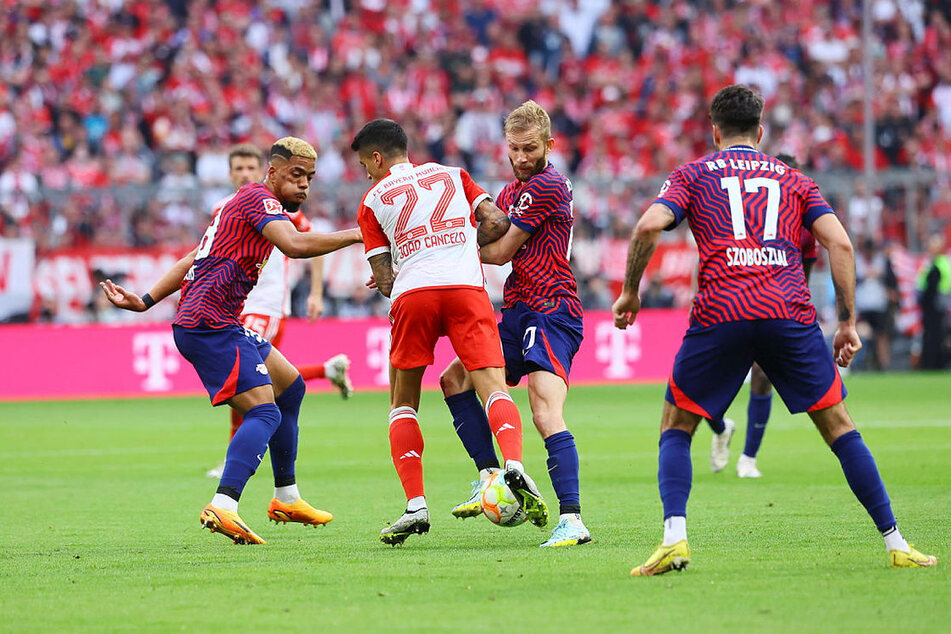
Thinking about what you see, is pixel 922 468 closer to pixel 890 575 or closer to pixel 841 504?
pixel 841 504

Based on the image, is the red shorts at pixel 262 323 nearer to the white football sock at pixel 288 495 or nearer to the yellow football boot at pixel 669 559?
the white football sock at pixel 288 495

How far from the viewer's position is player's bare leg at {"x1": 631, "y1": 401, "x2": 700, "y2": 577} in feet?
20.2

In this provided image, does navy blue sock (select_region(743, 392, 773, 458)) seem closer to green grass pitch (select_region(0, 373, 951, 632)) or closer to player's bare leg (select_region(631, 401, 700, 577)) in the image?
green grass pitch (select_region(0, 373, 951, 632))

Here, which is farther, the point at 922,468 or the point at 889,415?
the point at 889,415

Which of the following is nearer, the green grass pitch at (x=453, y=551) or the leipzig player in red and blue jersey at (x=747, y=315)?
the green grass pitch at (x=453, y=551)

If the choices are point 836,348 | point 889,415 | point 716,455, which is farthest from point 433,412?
point 836,348

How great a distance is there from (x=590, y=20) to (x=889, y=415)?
16.2m

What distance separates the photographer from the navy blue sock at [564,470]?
748 centimetres

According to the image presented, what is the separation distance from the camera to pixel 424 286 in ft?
24.8

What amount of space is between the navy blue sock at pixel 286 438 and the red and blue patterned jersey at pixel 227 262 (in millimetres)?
829

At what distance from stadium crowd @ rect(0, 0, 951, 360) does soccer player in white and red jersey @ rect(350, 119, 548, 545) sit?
48.0 ft

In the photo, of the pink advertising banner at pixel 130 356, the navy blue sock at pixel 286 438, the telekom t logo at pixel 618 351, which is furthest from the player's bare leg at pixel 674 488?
the telekom t logo at pixel 618 351

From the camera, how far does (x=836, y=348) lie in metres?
6.30

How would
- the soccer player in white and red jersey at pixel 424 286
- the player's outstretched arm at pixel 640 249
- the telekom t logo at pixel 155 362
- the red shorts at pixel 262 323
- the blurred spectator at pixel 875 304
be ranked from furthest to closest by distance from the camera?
the blurred spectator at pixel 875 304 → the telekom t logo at pixel 155 362 → the red shorts at pixel 262 323 → the soccer player in white and red jersey at pixel 424 286 → the player's outstretched arm at pixel 640 249
